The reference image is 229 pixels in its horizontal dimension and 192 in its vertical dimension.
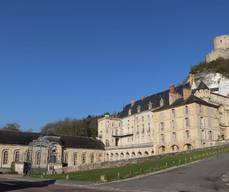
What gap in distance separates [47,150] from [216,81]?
159 feet

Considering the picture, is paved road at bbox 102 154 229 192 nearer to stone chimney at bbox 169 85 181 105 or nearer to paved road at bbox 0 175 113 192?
paved road at bbox 0 175 113 192

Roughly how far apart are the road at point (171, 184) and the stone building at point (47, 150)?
79.1 feet

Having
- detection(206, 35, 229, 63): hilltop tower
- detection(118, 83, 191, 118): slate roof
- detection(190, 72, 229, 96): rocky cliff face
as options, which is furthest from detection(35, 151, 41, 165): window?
detection(206, 35, 229, 63): hilltop tower

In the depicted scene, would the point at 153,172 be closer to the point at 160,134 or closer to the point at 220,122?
the point at 160,134

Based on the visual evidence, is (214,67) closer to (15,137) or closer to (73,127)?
(73,127)

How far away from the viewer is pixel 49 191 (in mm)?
22312

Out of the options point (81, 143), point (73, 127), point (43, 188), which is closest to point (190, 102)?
point (81, 143)

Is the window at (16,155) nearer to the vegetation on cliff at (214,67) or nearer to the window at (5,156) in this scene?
the window at (5,156)

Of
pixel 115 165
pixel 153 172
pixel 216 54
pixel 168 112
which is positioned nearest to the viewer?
pixel 153 172

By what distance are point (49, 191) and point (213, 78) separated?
79.8 metres

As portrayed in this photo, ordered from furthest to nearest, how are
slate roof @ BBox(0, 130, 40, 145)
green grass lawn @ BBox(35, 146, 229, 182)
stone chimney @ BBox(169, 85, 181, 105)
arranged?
stone chimney @ BBox(169, 85, 181, 105)
slate roof @ BBox(0, 130, 40, 145)
green grass lawn @ BBox(35, 146, 229, 182)

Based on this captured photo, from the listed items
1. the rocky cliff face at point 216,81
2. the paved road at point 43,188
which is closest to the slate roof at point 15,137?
the rocky cliff face at point 216,81

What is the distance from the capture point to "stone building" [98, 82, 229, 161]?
204 ft

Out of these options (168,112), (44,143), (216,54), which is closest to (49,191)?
(44,143)
